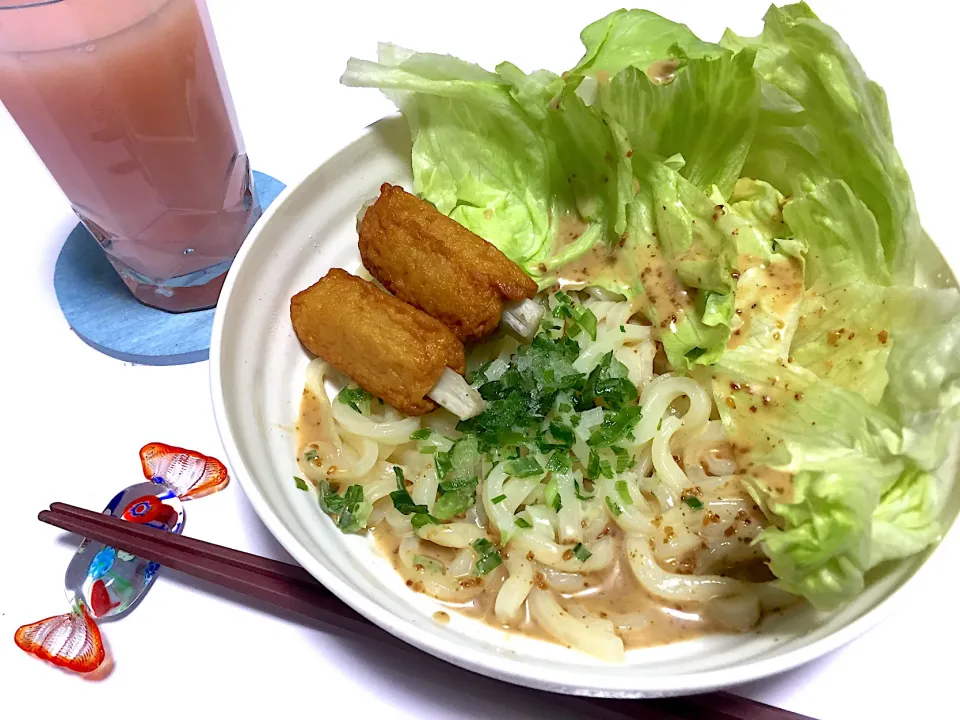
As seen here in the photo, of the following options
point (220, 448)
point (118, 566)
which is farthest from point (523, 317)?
point (118, 566)

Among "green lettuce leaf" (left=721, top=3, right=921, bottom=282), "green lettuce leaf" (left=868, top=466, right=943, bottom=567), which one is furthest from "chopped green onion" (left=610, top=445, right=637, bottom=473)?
"green lettuce leaf" (left=721, top=3, right=921, bottom=282)

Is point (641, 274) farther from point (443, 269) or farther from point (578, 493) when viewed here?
point (578, 493)

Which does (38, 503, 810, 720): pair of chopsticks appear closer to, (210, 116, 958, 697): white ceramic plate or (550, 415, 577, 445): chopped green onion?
(210, 116, 958, 697): white ceramic plate

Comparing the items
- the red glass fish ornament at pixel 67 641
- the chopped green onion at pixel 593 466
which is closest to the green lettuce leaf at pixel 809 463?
the chopped green onion at pixel 593 466

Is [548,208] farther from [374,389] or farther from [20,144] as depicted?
[20,144]

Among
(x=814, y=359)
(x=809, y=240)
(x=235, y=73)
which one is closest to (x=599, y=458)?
(x=814, y=359)

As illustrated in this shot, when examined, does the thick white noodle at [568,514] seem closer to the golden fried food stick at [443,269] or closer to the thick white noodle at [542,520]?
the thick white noodle at [542,520]
